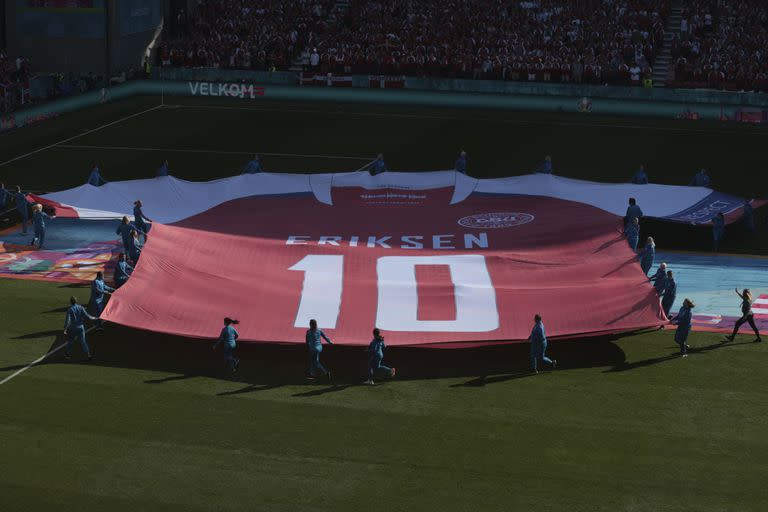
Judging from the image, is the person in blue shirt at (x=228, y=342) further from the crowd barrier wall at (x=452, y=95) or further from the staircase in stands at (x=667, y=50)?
the staircase in stands at (x=667, y=50)

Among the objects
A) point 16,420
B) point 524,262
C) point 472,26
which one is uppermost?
point 472,26

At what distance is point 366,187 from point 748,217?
11.6 m

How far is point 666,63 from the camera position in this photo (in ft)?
214

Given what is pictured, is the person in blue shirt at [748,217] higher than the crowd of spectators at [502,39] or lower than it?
lower

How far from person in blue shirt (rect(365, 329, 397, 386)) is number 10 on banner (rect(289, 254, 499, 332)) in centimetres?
147

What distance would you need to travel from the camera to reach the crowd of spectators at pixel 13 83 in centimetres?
5684

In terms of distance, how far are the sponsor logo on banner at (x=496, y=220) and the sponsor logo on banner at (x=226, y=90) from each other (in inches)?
1163

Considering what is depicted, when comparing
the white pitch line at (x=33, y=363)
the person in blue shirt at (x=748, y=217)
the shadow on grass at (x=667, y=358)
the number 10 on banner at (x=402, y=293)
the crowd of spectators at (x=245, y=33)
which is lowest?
the white pitch line at (x=33, y=363)

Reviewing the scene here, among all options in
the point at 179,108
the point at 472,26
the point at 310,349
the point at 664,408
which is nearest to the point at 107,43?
the point at 179,108

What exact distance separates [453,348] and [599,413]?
4163 millimetres

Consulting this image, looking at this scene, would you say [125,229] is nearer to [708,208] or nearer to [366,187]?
[366,187]

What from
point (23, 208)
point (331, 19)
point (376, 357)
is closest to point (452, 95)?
point (331, 19)

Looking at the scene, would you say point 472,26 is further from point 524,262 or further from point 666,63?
point 524,262

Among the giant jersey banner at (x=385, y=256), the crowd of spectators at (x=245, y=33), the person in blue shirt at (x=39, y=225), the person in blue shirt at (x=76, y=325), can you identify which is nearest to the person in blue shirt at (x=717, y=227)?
the giant jersey banner at (x=385, y=256)
